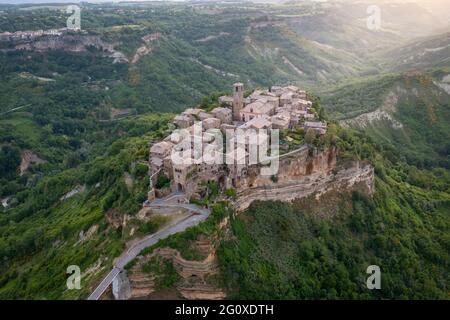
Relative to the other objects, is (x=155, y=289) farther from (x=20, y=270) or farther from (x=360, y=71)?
(x=360, y=71)

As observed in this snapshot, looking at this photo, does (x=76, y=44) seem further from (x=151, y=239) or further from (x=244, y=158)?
(x=151, y=239)

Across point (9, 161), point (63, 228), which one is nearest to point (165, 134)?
point (63, 228)

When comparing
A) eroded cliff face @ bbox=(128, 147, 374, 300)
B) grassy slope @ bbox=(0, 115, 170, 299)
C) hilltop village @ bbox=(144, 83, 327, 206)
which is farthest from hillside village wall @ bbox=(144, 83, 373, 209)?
grassy slope @ bbox=(0, 115, 170, 299)

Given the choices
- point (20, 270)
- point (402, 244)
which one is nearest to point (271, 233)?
point (402, 244)

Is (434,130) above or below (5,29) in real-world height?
below

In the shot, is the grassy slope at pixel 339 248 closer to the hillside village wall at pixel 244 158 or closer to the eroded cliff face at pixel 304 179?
the eroded cliff face at pixel 304 179

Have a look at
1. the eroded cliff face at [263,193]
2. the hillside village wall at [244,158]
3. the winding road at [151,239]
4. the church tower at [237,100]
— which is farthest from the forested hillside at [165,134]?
the church tower at [237,100]

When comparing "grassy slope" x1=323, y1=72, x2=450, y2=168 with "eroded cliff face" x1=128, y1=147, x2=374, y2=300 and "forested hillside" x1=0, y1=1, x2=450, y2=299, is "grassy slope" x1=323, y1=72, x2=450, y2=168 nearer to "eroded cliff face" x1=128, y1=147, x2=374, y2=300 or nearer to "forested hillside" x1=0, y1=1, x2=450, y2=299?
"forested hillside" x1=0, y1=1, x2=450, y2=299
